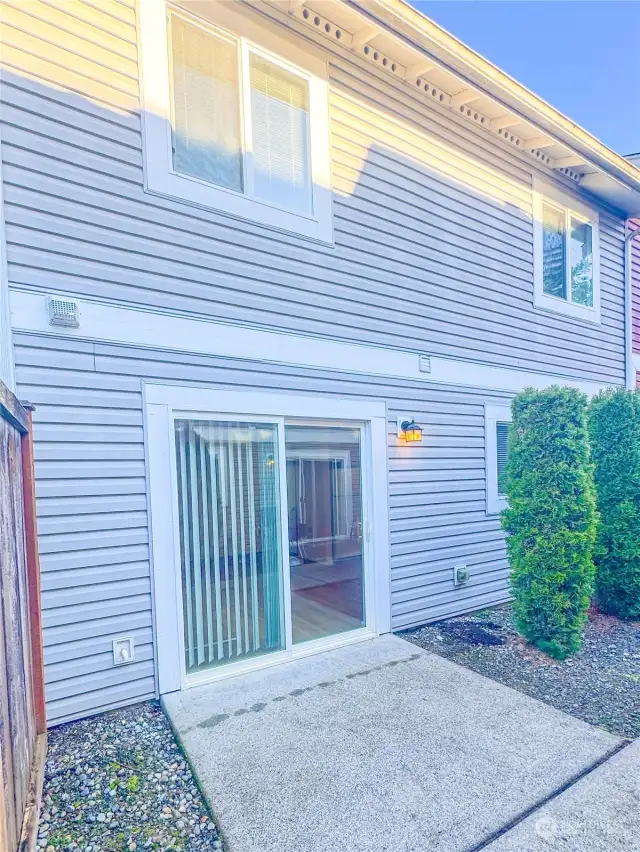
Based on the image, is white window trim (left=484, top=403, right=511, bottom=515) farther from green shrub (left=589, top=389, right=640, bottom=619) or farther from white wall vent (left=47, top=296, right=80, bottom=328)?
white wall vent (left=47, top=296, right=80, bottom=328)

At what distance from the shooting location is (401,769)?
2.41 metres

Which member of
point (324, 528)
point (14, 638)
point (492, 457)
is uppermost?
point (492, 457)

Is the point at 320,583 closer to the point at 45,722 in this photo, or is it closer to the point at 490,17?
the point at 45,722

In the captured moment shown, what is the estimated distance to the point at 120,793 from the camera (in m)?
2.29

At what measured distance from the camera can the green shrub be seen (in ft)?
15.8

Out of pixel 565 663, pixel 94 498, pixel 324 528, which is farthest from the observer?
pixel 324 528

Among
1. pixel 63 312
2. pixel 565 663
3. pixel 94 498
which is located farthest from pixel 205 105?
pixel 565 663

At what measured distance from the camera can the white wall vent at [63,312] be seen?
2904 mm

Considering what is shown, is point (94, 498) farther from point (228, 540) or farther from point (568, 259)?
point (568, 259)

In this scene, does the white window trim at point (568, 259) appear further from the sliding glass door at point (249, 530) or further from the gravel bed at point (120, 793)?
the gravel bed at point (120, 793)

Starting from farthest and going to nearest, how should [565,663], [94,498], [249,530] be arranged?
1. [565,663]
2. [249,530]
3. [94,498]

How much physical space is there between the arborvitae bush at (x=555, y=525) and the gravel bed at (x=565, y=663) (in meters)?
0.23

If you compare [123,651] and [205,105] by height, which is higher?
[205,105]

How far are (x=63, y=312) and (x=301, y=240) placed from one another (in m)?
2.01
